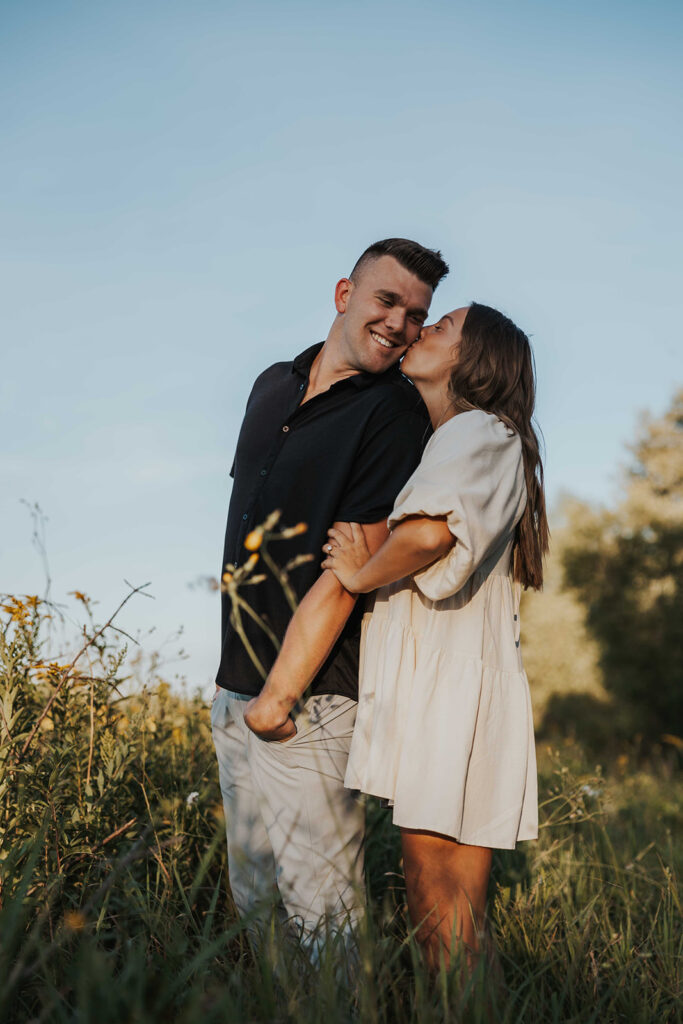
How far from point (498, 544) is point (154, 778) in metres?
1.84

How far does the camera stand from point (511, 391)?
2.76 meters

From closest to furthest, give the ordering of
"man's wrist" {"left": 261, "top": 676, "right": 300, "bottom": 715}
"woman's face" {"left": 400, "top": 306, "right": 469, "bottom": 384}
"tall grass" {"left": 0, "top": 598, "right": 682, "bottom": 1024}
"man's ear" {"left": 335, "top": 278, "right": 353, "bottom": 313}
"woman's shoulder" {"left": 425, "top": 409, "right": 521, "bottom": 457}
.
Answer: "tall grass" {"left": 0, "top": 598, "right": 682, "bottom": 1024} < "woman's shoulder" {"left": 425, "top": 409, "right": 521, "bottom": 457} < "man's wrist" {"left": 261, "top": 676, "right": 300, "bottom": 715} < "woman's face" {"left": 400, "top": 306, "right": 469, "bottom": 384} < "man's ear" {"left": 335, "top": 278, "right": 353, "bottom": 313}

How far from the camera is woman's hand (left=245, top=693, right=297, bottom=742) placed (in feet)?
8.48

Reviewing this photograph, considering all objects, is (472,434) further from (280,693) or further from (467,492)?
(280,693)

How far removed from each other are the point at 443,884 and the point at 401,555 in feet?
3.13

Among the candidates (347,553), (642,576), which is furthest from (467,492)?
(642,576)

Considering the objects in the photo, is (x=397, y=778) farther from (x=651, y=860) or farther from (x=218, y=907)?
(x=651, y=860)

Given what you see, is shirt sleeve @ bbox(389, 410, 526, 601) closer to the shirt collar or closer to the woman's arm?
the woman's arm

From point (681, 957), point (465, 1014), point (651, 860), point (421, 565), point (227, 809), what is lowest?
point (465, 1014)

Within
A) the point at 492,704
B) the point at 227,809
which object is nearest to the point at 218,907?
the point at 227,809

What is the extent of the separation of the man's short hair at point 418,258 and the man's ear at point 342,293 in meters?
0.17

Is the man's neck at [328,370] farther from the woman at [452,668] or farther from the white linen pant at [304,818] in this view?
the white linen pant at [304,818]

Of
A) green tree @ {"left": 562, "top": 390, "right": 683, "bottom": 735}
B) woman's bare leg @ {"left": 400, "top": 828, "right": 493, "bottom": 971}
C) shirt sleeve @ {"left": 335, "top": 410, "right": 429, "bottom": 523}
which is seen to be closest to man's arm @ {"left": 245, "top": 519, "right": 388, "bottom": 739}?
shirt sleeve @ {"left": 335, "top": 410, "right": 429, "bottom": 523}

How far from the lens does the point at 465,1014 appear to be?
1909 mm
